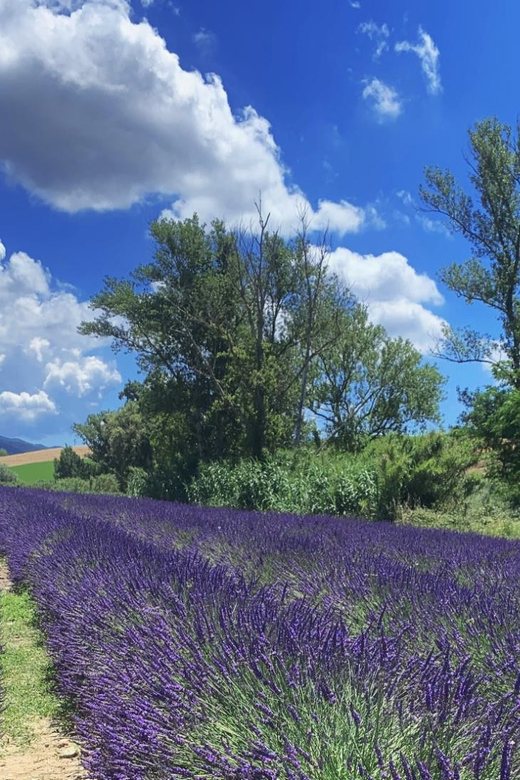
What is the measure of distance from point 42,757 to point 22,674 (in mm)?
1286

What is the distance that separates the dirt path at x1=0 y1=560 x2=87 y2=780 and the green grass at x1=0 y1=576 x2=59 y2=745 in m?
0.05

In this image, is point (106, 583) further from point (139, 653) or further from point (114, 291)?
point (114, 291)

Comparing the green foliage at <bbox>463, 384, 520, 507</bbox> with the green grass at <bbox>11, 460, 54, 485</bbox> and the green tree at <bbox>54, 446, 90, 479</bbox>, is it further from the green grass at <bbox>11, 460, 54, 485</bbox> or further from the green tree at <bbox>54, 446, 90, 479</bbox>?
the green grass at <bbox>11, 460, 54, 485</bbox>

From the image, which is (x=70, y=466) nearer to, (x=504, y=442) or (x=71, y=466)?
(x=71, y=466)

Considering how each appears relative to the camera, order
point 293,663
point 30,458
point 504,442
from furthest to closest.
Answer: point 30,458 → point 504,442 → point 293,663

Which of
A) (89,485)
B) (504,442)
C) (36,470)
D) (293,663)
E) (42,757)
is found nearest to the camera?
(293,663)

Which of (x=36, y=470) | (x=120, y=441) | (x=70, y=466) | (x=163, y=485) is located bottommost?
(x=36, y=470)

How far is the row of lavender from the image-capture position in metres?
1.75

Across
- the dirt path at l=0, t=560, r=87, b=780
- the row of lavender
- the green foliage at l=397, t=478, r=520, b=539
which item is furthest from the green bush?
the dirt path at l=0, t=560, r=87, b=780

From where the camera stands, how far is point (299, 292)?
80.8 feet

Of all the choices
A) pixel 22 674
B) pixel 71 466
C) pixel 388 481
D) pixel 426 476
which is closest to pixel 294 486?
pixel 388 481

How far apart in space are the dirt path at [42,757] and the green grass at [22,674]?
5 cm

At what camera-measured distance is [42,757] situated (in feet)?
9.86

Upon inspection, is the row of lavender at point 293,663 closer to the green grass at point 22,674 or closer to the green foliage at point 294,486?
the green grass at point 22,674
